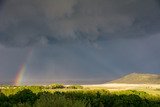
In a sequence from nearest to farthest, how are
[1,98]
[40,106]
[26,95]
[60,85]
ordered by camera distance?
[40,106], [1,98], [26,95], [60,85]

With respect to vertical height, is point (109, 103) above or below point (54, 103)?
above

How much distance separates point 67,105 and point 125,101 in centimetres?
4379

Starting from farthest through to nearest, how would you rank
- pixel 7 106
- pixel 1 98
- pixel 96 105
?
1. pixel 1 98
2. pixel 96 105
3. pixel 7 106

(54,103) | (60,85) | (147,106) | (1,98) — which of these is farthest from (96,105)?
(60,85)

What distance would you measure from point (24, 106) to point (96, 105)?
35895mm

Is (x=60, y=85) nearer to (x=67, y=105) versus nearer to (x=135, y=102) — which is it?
(x=135, y=102)

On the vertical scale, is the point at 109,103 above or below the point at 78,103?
above

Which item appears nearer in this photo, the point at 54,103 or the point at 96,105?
the point at 54,103

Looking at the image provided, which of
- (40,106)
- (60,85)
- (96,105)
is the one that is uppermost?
(60,85)

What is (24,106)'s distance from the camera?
22.6 metres

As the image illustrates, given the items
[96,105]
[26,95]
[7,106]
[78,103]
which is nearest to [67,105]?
[78,103]

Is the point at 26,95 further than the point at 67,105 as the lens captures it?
Yes

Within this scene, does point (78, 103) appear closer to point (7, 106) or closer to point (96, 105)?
point (7, 106)

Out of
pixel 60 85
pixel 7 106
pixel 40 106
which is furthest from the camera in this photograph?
pixel 60 85
